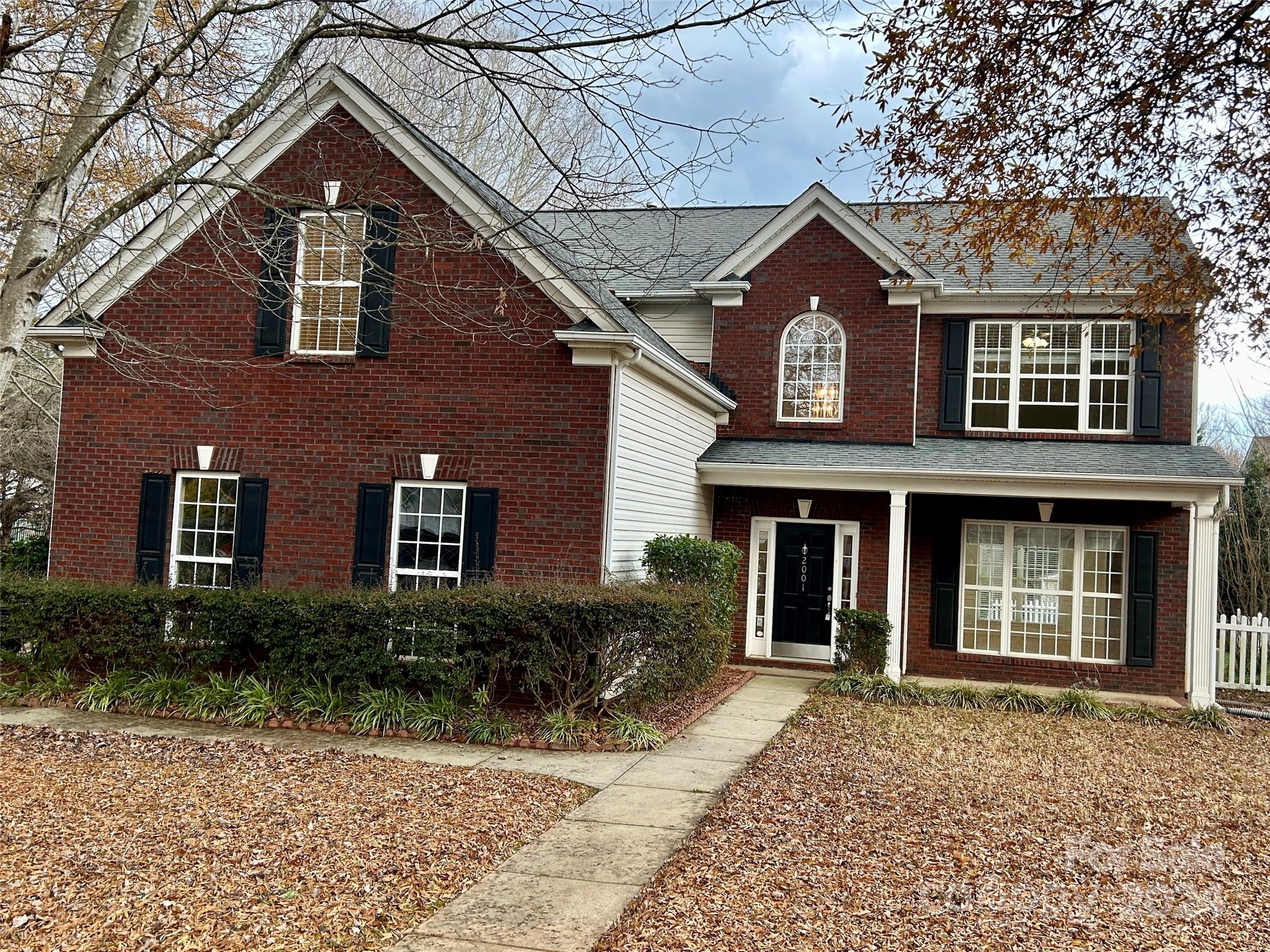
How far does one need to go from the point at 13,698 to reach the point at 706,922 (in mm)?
8495

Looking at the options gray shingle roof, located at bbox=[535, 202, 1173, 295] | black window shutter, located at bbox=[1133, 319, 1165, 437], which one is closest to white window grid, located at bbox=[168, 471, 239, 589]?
gray shingle roof, located at bbox=[535, 202, 1173, 295]

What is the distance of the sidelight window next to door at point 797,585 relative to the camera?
50.3 feet

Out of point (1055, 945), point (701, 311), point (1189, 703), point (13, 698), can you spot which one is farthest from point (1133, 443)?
point (13, 698)

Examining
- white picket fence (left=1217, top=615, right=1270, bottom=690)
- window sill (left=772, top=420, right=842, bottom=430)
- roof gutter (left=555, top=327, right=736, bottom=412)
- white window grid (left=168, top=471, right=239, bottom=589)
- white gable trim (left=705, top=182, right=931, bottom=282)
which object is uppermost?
white gable trim (left=705, top=182, right=931, bottom=282)

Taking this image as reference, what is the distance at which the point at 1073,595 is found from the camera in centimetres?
1468

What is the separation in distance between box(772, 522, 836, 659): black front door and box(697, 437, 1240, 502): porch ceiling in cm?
124

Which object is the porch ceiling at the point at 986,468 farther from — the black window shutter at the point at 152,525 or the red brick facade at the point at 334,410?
the black window shutter at the point at 152,525

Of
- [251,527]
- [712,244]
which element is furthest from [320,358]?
[712,244]

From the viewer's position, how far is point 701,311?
16.2m

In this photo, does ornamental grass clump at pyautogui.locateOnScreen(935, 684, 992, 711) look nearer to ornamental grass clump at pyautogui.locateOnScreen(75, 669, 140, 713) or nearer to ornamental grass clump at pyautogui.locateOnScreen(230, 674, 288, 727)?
ornamental grass clump at pyautogui.locateOnScreen(230, 674, 288, 727)

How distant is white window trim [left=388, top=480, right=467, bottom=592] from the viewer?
11.6m

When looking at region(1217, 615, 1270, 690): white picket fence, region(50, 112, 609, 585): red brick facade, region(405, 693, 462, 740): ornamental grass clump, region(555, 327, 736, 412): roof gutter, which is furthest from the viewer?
region(1217, 615, 1270, 690): white picket fence

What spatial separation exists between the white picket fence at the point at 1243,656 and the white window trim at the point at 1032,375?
3.40m

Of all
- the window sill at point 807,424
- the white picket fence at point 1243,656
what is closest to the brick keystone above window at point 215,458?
the window sill at point 807,424
